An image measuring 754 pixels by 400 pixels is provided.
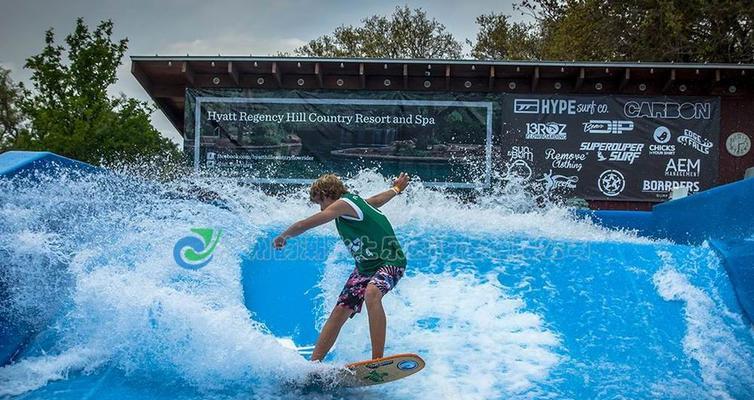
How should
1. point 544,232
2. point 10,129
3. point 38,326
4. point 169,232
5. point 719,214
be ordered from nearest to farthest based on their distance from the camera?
point 38,326 → point 169,232 → point 719,214 → point 544,232 → point 10,129

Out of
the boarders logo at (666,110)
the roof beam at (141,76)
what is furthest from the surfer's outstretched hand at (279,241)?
the boarders logo at (666,110)

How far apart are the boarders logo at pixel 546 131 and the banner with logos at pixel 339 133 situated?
24.6 inches

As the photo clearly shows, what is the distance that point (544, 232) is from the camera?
857 cm

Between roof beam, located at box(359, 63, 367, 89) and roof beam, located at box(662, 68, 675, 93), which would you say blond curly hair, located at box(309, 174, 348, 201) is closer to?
roof beam, located at box(359, 63, 367, 89)

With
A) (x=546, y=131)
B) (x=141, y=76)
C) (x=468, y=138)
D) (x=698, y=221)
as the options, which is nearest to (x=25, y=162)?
(x=698, y=221)

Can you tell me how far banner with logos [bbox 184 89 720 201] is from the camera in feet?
43.7

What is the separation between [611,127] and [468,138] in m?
2.66

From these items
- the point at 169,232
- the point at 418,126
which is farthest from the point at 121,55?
the point at 169,232

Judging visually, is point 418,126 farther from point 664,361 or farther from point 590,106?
point 664,361

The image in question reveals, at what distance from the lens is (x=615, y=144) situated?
1338cm

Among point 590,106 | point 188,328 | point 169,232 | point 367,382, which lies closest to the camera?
point 367,382

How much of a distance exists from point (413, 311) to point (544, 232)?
3.04 m

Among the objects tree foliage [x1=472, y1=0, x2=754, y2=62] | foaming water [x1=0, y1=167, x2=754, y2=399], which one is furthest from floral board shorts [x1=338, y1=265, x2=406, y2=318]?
tree foliage [x1=472, y1=0, x2=754, y2=62]

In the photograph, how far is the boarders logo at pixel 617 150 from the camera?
1334cm
